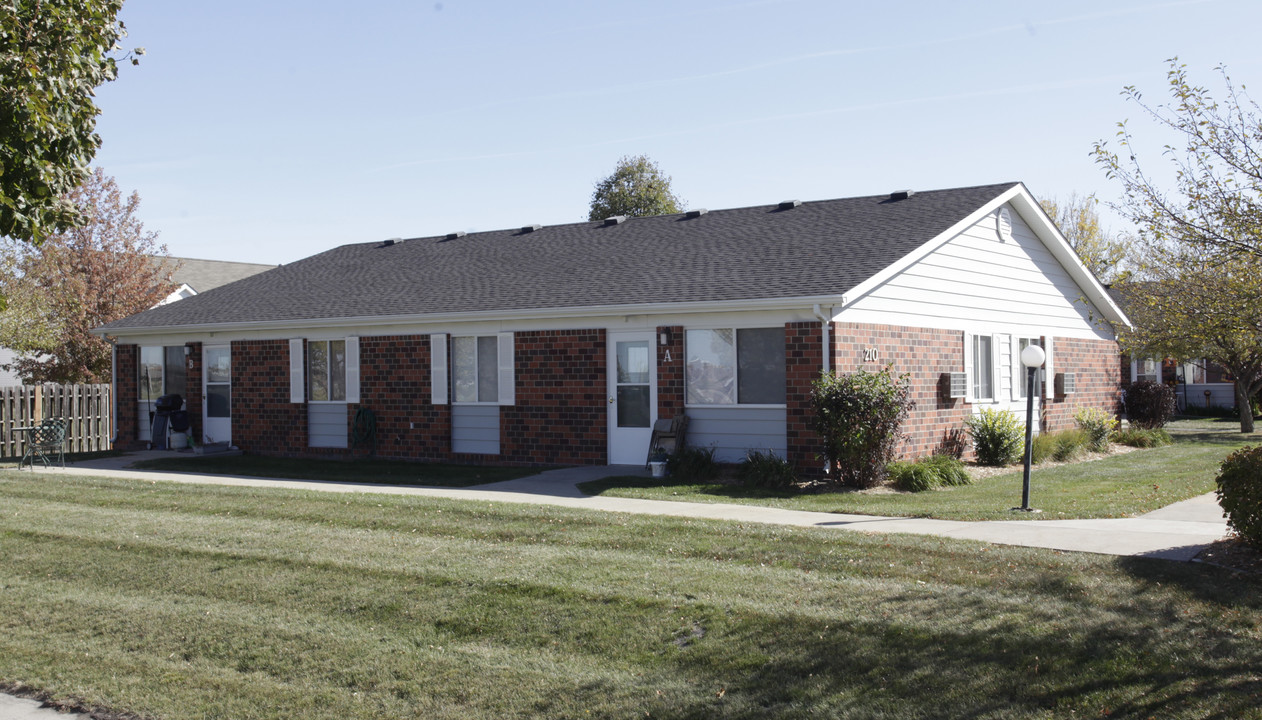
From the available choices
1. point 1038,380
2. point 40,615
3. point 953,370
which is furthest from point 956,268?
point 40,615

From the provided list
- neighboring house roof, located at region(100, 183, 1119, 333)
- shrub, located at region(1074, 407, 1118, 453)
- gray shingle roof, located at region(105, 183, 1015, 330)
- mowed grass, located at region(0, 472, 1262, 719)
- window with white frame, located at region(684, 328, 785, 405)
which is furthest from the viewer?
shrub, located at region(1074, 407, 1118, 453)

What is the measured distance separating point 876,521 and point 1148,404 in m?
16.4

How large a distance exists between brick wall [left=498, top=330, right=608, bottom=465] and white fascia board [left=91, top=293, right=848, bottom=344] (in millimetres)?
488

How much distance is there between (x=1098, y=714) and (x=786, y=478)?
28.3 ft

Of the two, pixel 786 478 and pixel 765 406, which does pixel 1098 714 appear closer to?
pixel 786 478

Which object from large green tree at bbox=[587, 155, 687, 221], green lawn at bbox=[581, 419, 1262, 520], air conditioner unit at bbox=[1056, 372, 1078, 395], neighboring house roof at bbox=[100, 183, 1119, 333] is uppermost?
large green tree at bbox=[587, 155, 687, 221]

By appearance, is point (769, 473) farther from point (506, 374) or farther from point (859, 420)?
point (506, 374)

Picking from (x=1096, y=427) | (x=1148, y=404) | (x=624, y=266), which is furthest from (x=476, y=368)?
(x=1148, y=404)

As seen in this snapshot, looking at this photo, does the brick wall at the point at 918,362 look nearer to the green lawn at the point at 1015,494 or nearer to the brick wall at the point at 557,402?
the green lawn at the point at 1015,494

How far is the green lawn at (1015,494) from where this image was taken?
37.5 feet

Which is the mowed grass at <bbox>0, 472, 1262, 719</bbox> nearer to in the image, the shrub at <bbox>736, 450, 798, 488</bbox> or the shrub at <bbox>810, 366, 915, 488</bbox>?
the shrub at <bbox>736, 450, 798, 488</bbox>

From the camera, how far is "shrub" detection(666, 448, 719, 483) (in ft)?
49.1

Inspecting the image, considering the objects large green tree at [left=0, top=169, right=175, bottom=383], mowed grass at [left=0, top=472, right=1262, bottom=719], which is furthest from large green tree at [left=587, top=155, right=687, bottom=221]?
mowed grass at [left=0, top=472, right=1262, bottom=719]

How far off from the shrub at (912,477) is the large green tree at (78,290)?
22252 mm
